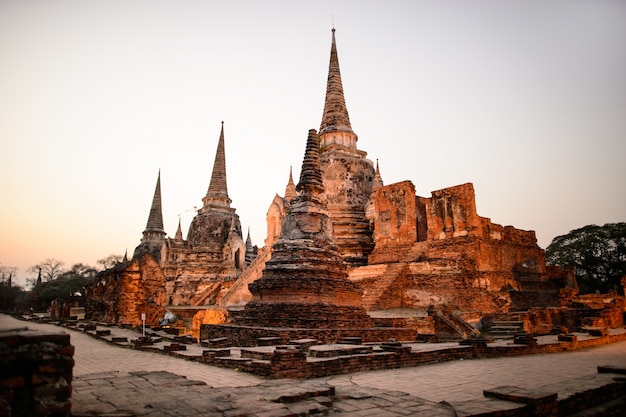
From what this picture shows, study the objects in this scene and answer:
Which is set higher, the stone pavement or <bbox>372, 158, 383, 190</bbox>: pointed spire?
<bbox>372, 158, 383, 190</bbox>: pointed spire

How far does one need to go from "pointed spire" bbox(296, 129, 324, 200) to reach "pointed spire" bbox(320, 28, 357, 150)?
12059 mm

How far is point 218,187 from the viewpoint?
40.2 meters

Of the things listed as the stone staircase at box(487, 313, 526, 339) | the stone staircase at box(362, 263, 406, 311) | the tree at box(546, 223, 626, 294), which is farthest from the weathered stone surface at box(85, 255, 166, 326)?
the tree at box(546, 223, 626, 294)

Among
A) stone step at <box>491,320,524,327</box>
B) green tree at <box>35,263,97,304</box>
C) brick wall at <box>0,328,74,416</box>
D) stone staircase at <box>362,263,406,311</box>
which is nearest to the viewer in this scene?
brick wall at <box>0,328,74,416</box>

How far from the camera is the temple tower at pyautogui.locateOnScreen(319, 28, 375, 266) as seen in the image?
969 inches

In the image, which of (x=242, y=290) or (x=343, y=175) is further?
(x=343, y=175)

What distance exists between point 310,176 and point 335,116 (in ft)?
45.4

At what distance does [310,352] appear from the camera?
8438mm

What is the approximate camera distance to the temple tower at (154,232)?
4275cm

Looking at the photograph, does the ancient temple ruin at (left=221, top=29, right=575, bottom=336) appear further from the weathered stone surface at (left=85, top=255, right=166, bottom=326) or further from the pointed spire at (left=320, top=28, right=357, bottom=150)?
the weathered stone surface at (left=85, top=255, right=166, bottom=326)

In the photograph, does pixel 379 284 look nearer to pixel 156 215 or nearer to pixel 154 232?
pixel 154 232

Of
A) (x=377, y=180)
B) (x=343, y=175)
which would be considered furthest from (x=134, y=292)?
(x=377, y=180)

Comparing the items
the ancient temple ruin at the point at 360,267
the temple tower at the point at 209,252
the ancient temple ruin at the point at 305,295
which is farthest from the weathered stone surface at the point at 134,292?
the temple tower at the point at 209,252

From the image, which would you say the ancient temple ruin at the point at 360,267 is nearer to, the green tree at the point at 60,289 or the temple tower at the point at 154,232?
the temple tower at the point at 154,232
